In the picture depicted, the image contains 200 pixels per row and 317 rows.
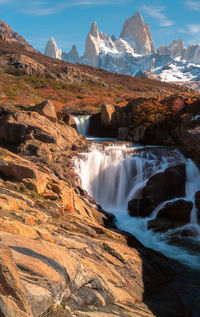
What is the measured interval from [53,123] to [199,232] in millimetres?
13174

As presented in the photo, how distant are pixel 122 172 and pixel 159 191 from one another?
317 cm

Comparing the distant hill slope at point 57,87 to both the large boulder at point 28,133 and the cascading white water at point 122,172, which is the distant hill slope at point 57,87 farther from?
the cascading white water at point 122,172

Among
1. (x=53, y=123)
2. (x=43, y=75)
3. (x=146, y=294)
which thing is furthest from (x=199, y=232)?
(x=43, y=75)

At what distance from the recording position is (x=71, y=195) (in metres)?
10.8

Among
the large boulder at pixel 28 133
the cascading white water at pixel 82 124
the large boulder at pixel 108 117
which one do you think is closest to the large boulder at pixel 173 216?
the large boulder at pixel 28 133

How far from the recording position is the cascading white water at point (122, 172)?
53.8 feet

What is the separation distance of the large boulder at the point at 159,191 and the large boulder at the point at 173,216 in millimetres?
843

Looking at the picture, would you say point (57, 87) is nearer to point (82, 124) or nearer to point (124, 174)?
point (82, 124)

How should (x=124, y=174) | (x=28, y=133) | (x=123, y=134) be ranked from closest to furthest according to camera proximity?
(x=28, y=133)
(x=124, y=174)
(x=123, y=134)

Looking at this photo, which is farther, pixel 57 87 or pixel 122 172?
pixel 57 87

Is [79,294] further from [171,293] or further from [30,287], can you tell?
[171,293]

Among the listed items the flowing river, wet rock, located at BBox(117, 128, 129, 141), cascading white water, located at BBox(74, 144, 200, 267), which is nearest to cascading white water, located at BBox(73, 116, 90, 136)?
wet rock, located at BBox(117, 128, 129, 141)

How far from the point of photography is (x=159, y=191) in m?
15.8

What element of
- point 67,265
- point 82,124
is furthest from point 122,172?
point 67,265
